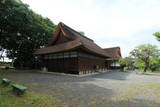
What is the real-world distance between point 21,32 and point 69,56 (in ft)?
28.8

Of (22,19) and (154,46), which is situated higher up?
(22,19)

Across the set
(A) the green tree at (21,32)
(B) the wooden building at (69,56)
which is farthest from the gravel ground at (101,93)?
(A) the green tree at (21,32)

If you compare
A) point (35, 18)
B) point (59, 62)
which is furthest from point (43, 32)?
point (59, 62)

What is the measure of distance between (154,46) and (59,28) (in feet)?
44.3

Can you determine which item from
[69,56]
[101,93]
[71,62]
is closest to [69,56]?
[69,56]

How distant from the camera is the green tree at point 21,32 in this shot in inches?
511

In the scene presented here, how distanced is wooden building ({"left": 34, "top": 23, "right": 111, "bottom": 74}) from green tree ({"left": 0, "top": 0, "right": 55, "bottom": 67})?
3.65 metres

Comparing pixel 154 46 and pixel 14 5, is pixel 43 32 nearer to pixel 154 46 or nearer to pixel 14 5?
pixel 14 5

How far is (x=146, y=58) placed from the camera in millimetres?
15227

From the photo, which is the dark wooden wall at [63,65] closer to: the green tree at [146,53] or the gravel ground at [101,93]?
the gravel ground at [101,93]

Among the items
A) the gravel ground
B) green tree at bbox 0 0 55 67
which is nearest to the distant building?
green tree at bbox 0 0 55 67

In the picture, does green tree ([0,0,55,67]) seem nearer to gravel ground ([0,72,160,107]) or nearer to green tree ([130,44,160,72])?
gravel ground ([0,72,160,107])

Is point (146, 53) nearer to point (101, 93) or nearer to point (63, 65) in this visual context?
point (63, 65)

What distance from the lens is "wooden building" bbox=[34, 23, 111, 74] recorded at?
11.2 m
